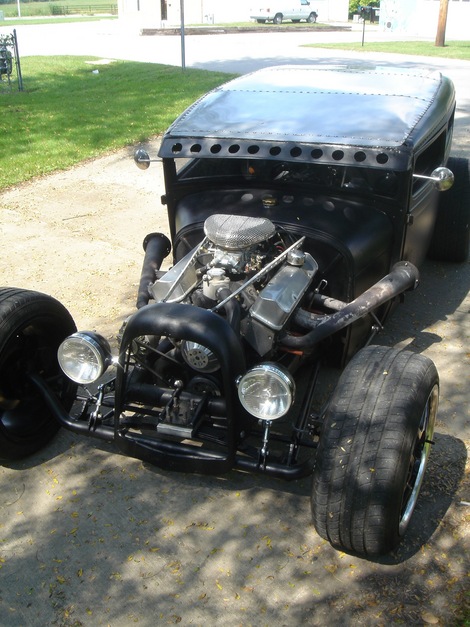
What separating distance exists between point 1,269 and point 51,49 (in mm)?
19605

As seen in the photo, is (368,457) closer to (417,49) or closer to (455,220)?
(455,220)

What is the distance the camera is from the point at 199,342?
323 cm

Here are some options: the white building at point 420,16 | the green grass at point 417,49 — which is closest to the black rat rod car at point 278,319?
the green grass at point 417,49

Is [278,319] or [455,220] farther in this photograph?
[455,220]

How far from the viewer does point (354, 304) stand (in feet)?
Result: 13.1

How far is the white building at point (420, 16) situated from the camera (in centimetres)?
3778

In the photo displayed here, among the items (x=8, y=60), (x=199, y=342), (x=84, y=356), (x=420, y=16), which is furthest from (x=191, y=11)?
(x=199, y=342)

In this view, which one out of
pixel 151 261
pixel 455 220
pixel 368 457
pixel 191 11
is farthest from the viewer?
pixel 191 11

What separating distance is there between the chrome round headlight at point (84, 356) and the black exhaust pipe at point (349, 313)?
940 mm

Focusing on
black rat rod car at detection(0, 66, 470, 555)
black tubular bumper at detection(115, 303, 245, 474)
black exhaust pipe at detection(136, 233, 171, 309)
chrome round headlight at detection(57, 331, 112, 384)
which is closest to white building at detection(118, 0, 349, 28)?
black exhaust pipe at detection(136, 233, 171, 309)

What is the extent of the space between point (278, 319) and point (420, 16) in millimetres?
39952

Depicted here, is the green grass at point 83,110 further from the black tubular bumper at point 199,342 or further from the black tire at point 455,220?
the black tubular bumper at point 199,342

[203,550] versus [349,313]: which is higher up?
[349,313]

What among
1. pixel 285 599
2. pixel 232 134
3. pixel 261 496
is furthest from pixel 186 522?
pixel 232 134
